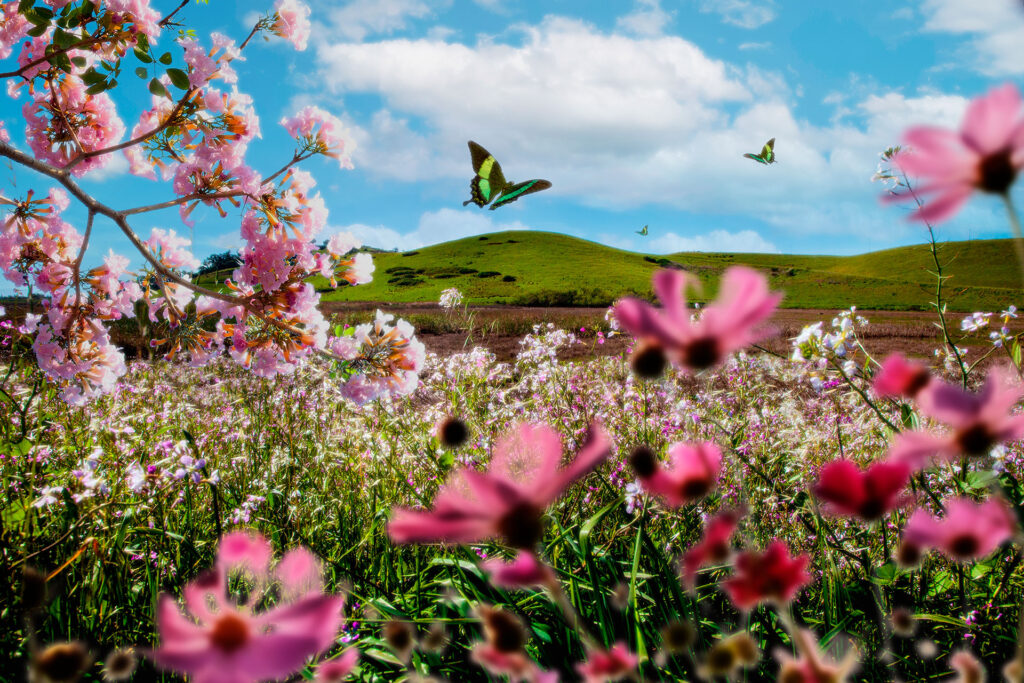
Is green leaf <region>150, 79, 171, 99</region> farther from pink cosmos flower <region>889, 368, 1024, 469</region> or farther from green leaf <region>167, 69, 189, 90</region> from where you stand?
pink cosmos flower <region>889, 368, 1024, 469</region>

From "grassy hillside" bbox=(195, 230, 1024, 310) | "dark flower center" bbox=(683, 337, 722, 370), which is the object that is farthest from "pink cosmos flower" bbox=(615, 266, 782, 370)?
"grassy hillside" bbox=(195, 230, 1024, 310)

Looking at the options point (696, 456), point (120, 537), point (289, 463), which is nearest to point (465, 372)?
point (289, 463)

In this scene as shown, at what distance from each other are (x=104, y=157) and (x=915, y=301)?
187ft

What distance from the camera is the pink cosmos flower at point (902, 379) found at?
1.11 feet

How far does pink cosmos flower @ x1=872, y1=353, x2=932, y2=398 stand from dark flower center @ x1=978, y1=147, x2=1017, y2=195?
111 millimetres

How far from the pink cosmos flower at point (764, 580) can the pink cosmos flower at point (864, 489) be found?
0.15ft

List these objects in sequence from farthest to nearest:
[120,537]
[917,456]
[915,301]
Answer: [915,301] < [120,537] < [917,456]

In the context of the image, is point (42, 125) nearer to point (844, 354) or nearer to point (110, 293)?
point (110, 293)

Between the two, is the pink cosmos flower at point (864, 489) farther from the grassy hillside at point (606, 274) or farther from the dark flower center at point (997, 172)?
the grassy hillside at point (606, 274)

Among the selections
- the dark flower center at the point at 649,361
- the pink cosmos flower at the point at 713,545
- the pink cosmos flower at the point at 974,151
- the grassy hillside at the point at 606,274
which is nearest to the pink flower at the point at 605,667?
the pink cosmos flower at the point at 713,545

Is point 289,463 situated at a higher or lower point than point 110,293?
lower

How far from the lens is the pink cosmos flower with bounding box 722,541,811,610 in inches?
13.5

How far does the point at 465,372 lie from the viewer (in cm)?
548

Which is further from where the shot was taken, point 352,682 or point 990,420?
point 352,682
